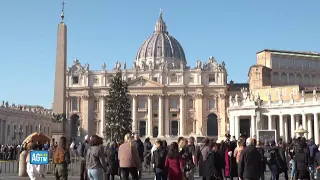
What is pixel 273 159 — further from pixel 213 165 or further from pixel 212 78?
pixel 212 78

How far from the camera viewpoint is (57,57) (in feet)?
83.6

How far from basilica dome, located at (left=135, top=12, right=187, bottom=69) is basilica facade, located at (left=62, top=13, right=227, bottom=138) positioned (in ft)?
57.2

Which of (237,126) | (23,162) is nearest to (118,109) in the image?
(237,126)

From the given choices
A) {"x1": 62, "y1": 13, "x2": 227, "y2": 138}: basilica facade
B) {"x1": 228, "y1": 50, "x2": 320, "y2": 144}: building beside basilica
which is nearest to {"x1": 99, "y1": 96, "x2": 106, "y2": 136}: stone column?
{"x1": 62, "y1": 13, "x2": 227, "y2": 138}: basilica facade

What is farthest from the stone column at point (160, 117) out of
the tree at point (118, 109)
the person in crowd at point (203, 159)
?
the person in crowd at point (203, 159)

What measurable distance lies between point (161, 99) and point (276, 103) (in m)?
30.5

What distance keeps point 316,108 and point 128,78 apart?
4092 centimetres

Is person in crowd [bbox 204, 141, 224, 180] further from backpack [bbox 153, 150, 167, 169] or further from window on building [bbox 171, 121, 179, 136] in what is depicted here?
window on building [bbox 171, 121, 179, 136]

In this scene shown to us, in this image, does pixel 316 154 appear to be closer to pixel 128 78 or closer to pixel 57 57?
pixel 57 57

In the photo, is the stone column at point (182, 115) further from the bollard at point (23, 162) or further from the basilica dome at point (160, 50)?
the bollard at point (23, 162)

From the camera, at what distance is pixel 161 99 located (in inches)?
3182

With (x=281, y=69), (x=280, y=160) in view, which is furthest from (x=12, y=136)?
(x=280, y=160)

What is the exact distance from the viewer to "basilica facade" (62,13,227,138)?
80.3 meters

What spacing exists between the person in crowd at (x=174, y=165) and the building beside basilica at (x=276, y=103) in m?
37.9
